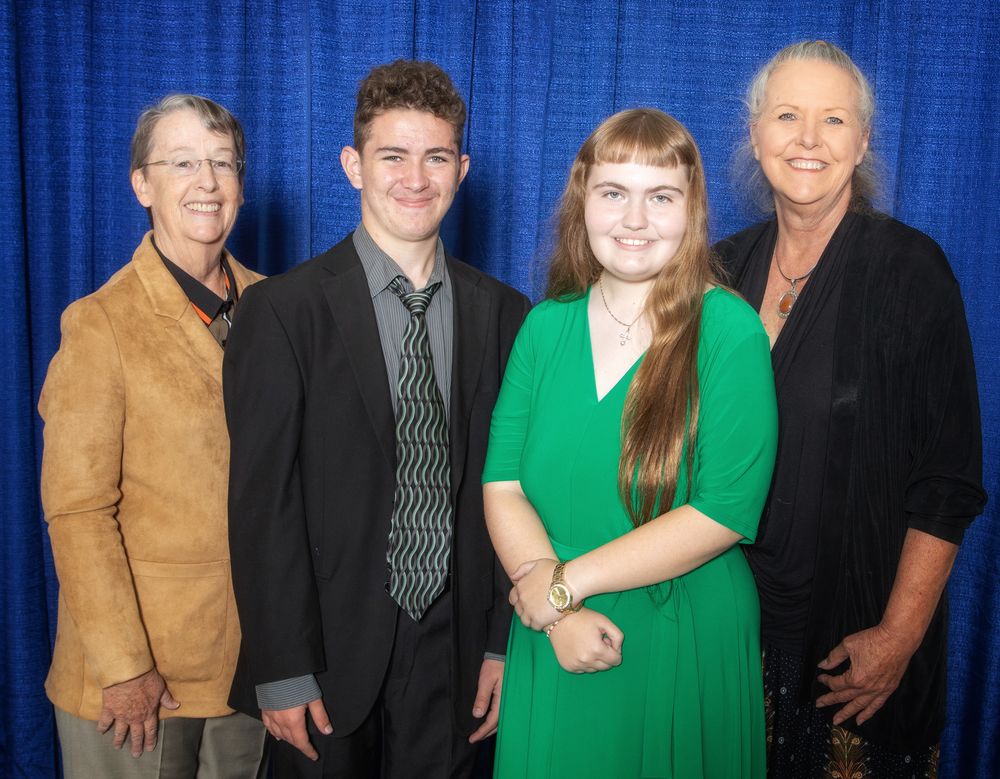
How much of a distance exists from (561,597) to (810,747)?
0.76 metres

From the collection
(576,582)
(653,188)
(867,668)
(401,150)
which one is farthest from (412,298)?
(867,668)

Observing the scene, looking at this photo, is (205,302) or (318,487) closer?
(318,487)

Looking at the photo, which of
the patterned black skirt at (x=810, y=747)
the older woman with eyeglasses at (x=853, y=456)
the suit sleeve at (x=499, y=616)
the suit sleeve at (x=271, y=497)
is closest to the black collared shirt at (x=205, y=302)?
the suit sleeve at (x=271, y=497)

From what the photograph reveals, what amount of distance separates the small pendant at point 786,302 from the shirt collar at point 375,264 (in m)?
0.71

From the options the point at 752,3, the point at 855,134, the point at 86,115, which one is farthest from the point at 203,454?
the point at 752,3

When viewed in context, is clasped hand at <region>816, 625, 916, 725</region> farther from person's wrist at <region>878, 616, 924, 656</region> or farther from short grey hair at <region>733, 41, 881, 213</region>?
short grey hair at <region>733, 41, 881, 213</region>

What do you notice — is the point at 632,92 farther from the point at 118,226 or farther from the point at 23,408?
the point at 23,408

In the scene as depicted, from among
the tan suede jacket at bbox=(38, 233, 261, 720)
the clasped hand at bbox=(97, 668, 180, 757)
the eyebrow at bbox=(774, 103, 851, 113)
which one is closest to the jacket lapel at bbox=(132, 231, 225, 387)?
the tan suede jacket at bbox=(38, 233, 261, 720)

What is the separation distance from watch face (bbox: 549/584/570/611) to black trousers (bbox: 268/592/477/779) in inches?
12.2

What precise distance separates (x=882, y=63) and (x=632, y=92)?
683 millimetres

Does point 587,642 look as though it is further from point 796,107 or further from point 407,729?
point 796,107

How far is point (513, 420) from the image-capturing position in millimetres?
1611

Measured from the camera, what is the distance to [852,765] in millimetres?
1763

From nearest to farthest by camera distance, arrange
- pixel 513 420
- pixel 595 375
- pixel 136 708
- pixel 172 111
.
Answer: pixel 595 375 < pixel 513 420 < pixel 136 708 < pixel 172 111
